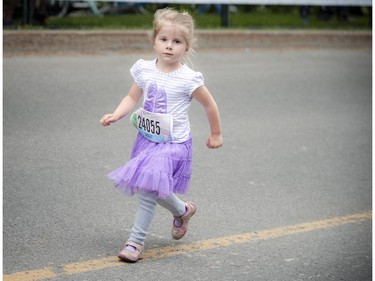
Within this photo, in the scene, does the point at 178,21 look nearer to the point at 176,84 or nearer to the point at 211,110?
the point at 176,84

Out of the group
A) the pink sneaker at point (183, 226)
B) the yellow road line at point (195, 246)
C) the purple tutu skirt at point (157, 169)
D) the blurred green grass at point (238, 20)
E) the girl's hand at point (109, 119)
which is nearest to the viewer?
the yellow road line at point (195, 246)

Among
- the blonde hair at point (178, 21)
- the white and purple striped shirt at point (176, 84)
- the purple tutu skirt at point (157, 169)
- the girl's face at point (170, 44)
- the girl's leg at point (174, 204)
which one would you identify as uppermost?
the blonde hair at point (178, 21)

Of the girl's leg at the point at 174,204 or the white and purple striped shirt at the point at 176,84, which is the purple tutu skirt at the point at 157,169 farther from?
the girl's leg at the point at 174,204

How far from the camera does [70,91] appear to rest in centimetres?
1018

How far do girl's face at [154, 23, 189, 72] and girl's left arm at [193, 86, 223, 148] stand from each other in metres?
0.21

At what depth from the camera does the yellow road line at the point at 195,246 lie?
15.0ft

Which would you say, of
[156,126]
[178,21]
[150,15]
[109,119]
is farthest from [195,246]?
[150,15]

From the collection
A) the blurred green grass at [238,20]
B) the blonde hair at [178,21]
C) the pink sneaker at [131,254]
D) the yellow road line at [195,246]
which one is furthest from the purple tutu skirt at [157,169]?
the blurred green grass at [238,20]

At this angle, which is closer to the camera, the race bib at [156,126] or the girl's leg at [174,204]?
the race bib at [156,126]

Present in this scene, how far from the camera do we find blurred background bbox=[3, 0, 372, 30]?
44.1 feet

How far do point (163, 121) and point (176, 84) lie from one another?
21 cm

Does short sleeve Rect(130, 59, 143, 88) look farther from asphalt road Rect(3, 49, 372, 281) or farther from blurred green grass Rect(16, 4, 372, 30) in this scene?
blurred green grass Rect(16, 4, 372, 30)

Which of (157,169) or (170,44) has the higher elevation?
(170,44)

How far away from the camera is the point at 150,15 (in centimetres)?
1522
